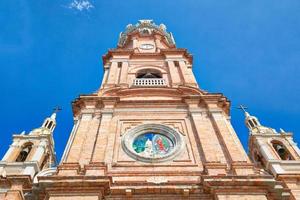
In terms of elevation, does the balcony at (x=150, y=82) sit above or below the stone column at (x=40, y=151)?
above

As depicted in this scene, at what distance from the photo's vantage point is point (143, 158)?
14.8m

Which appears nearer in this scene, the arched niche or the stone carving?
the arched niche

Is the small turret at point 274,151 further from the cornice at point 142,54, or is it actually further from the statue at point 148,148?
the cornice at point 142,54

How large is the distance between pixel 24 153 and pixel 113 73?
26.1 ft

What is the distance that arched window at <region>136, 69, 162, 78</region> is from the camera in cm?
2469

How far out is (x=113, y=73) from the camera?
23938 mm

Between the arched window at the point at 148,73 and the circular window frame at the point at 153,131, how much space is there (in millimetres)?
8115

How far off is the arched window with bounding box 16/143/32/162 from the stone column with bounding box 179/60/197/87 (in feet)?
31.5

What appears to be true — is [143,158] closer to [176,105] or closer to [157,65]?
[176,105]

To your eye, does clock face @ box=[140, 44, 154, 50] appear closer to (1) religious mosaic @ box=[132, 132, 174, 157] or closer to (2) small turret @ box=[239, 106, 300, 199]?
(2) small turret @ box=[239, 106, 300, 199]

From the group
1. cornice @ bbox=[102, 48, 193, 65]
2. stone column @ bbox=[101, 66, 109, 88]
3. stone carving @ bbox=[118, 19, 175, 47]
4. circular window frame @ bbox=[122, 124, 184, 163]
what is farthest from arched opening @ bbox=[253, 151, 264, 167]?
stone carving @ bbox=[118, 19, 175, 47]

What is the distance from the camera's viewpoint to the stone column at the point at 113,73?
2267 cm

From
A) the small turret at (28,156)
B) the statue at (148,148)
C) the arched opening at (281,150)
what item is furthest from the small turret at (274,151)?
the small turret at (28,156)

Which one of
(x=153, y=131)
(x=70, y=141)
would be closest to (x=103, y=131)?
(x=70, y=141)
